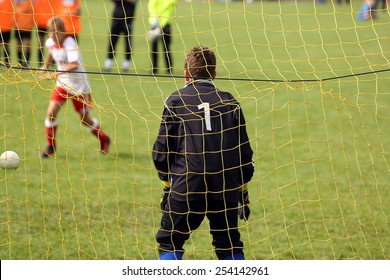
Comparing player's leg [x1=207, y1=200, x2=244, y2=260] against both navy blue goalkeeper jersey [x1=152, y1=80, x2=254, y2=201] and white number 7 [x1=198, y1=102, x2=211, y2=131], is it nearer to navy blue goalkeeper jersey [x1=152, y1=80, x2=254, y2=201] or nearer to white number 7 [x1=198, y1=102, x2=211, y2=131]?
navy blue goalkeeper jersey [x1=152, y1=80, x2=254, y2=201]

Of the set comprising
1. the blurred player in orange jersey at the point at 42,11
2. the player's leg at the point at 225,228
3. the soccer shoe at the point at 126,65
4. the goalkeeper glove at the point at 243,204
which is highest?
the blurred player in orange jersey at the point at 42,11

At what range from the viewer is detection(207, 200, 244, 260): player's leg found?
15.0ft

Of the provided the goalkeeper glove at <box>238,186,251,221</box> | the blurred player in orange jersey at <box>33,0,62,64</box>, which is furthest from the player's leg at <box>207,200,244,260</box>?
the blurred player in orange jersey at <box>33,0,62,64</box>

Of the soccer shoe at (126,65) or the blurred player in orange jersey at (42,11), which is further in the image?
the blurred player in orange jersey at (42,11)

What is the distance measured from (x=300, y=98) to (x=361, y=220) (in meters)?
5.90

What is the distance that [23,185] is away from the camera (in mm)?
7336

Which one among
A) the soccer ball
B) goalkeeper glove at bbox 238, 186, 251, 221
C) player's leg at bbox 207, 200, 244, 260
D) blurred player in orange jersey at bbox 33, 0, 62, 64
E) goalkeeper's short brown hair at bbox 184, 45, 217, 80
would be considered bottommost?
player's leg at bbox 207, 200, 244, 260

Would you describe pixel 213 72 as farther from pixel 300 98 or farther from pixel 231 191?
pixel 300 98

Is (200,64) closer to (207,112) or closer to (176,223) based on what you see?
(207,112)

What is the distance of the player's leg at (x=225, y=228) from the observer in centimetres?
458

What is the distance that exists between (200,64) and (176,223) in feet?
3.33

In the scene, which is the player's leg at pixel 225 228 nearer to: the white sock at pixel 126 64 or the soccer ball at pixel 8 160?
the soccer ball at pixel 8 160

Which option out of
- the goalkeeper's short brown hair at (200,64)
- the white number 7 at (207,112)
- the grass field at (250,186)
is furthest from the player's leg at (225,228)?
the grass field at (250,186)
